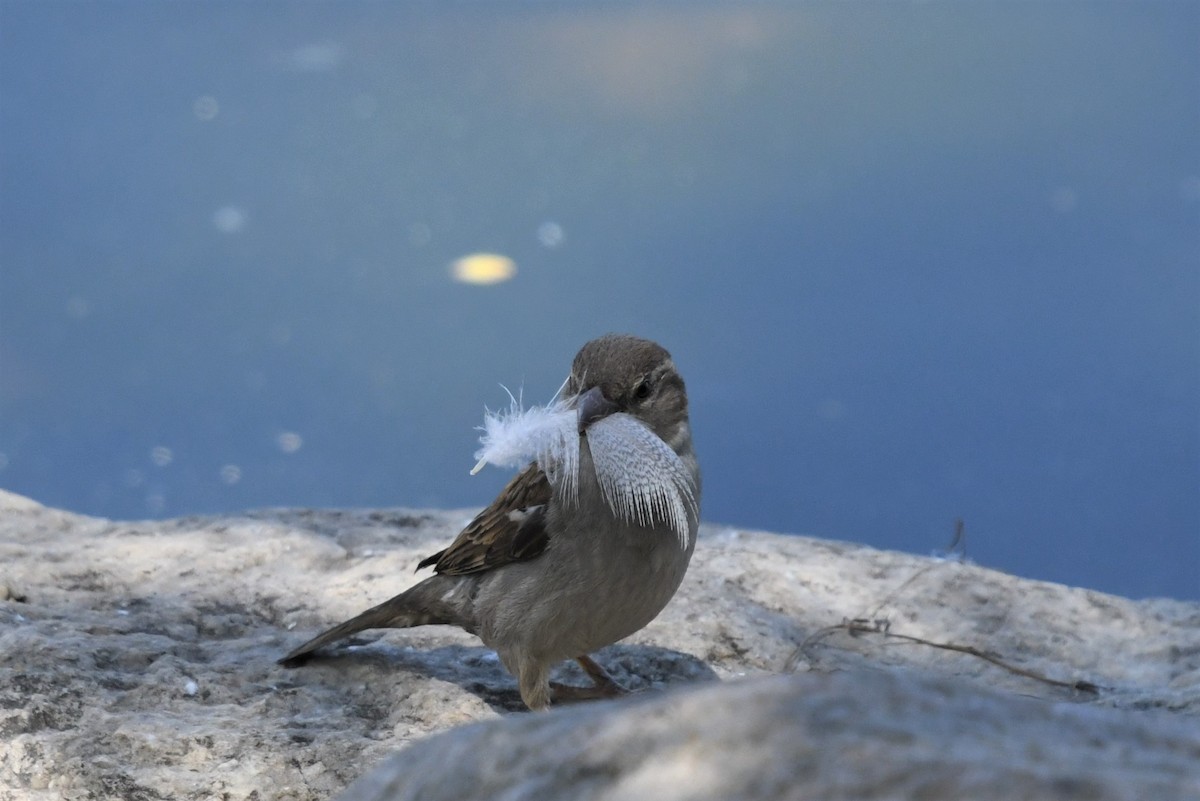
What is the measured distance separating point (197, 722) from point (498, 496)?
3.76 ft

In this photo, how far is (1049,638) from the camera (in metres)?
4.98

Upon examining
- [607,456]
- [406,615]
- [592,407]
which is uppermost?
[592,407]

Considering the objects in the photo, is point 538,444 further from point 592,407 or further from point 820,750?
point 820,750

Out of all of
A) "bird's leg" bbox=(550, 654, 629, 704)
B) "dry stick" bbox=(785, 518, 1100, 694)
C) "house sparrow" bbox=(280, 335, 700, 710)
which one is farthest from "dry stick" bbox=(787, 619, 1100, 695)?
"house sparrow" bbox=(280, 335, 700, 710)

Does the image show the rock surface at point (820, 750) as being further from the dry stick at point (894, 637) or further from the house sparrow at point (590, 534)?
the dry stick at point (894, 637)

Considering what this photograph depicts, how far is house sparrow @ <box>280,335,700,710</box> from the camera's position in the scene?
11.8ft

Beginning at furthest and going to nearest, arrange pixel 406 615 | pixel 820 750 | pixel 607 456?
1. pixel 406 615
2. pixel 607 456
3. pixel 820 750

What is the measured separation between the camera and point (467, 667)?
4.30 metres

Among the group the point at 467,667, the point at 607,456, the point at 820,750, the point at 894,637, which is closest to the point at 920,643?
A: the point at 894,637

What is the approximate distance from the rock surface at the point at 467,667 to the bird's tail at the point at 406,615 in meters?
0.09

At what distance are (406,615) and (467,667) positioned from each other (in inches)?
12.4

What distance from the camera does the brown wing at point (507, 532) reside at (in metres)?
3.76

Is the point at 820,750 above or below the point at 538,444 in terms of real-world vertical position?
below

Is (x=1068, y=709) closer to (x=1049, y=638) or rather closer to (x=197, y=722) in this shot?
(x=197, y=722)
